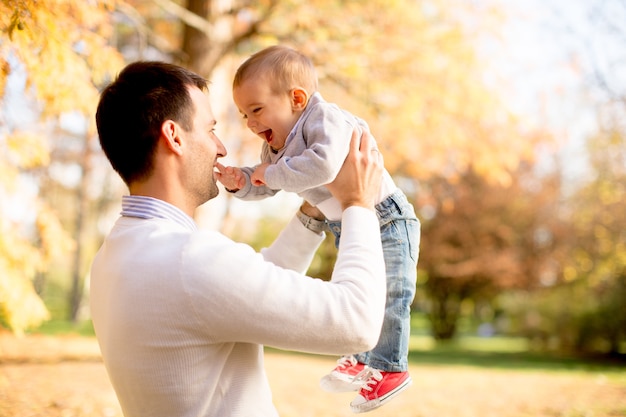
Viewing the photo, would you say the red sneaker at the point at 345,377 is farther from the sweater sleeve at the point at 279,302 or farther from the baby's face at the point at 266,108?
the baby's face at the point at 266,108

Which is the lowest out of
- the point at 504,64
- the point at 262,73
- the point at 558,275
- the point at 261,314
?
the point at 558,275

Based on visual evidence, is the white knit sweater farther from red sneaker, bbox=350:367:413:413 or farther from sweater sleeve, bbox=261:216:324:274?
sweater sleeve, bbox=261:216:324:274

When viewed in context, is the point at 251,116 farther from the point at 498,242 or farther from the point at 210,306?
the point at 498,242

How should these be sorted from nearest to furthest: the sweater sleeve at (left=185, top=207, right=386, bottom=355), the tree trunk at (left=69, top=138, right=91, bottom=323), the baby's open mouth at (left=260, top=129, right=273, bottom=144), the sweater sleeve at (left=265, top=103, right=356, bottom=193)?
the sweater sleeve at (left=185, top=207, right=386, bottom=355) < the sweater sleeve at (left=265, top=103, right=356, bottom=193) < the baby's open mouth at (left=260, top=129, right=273, bottom=144) < the tree trunk at (left=69, top=138, right=91, bottom=323)

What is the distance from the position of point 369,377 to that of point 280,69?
45.5 inches

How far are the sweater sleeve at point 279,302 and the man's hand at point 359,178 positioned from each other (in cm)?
24

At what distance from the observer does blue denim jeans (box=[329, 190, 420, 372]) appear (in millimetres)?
2148

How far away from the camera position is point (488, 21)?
822cm

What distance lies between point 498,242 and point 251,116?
16.1m

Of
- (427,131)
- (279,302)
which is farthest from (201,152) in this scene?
(427,131)

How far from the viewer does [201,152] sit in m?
1.83

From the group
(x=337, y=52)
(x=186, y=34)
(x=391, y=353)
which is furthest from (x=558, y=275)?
(x=391, y=353)

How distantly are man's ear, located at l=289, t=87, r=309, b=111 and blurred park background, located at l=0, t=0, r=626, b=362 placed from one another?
129cm

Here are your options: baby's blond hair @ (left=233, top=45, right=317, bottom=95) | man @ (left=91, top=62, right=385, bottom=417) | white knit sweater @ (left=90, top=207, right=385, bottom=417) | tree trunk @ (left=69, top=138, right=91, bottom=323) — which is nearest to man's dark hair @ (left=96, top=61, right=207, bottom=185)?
man @ (left=91, top=62, right=385, bottom=417)
